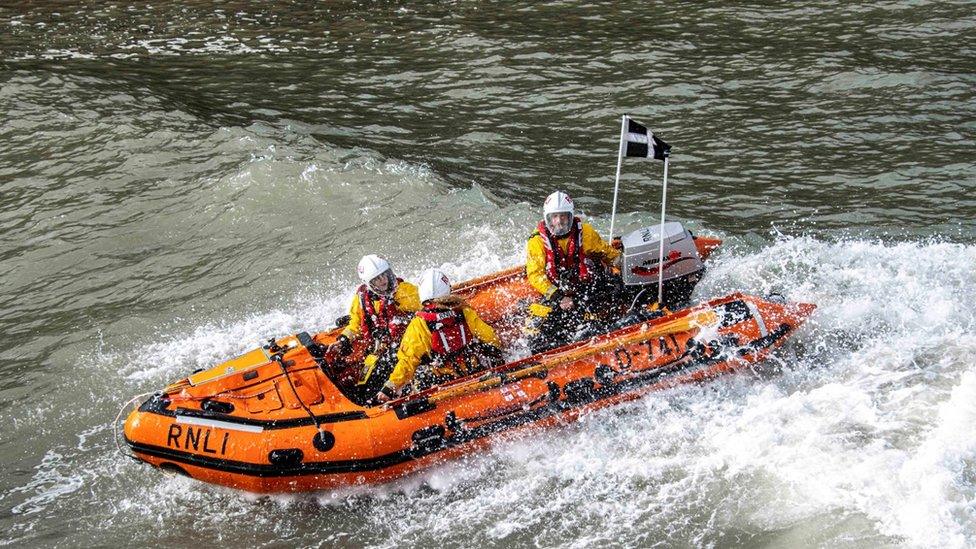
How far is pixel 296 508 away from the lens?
24.2 feet

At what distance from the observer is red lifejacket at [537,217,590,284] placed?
8.47 meters

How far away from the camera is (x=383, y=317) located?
7.99 metres

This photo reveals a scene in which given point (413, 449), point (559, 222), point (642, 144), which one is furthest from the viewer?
point (559, 222)

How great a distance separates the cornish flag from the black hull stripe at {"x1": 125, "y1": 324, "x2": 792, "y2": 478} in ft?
6.02

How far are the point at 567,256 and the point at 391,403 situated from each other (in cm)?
223

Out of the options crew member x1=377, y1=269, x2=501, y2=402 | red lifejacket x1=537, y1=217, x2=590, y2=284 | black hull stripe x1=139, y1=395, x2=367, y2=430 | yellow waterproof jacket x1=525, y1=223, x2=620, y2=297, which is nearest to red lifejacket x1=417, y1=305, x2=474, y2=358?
crew member x1=377, y1=269, x2=501, y2=402

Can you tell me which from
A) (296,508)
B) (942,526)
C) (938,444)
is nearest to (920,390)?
(938,444)

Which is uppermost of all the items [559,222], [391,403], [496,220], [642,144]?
[642,144]

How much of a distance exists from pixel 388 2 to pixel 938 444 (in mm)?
13862

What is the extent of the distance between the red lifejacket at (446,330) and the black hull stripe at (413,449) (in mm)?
720

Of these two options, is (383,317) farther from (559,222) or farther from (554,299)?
(559,222)

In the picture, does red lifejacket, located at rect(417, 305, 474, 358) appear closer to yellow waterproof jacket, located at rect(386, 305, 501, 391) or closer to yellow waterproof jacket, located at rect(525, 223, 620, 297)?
yellow waterproof jacket, located at rect(386, 305, 501, 391)

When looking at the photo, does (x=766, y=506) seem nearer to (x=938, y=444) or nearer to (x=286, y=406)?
(x=938, y=444)

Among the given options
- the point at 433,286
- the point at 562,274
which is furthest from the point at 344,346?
the point at 562,274
